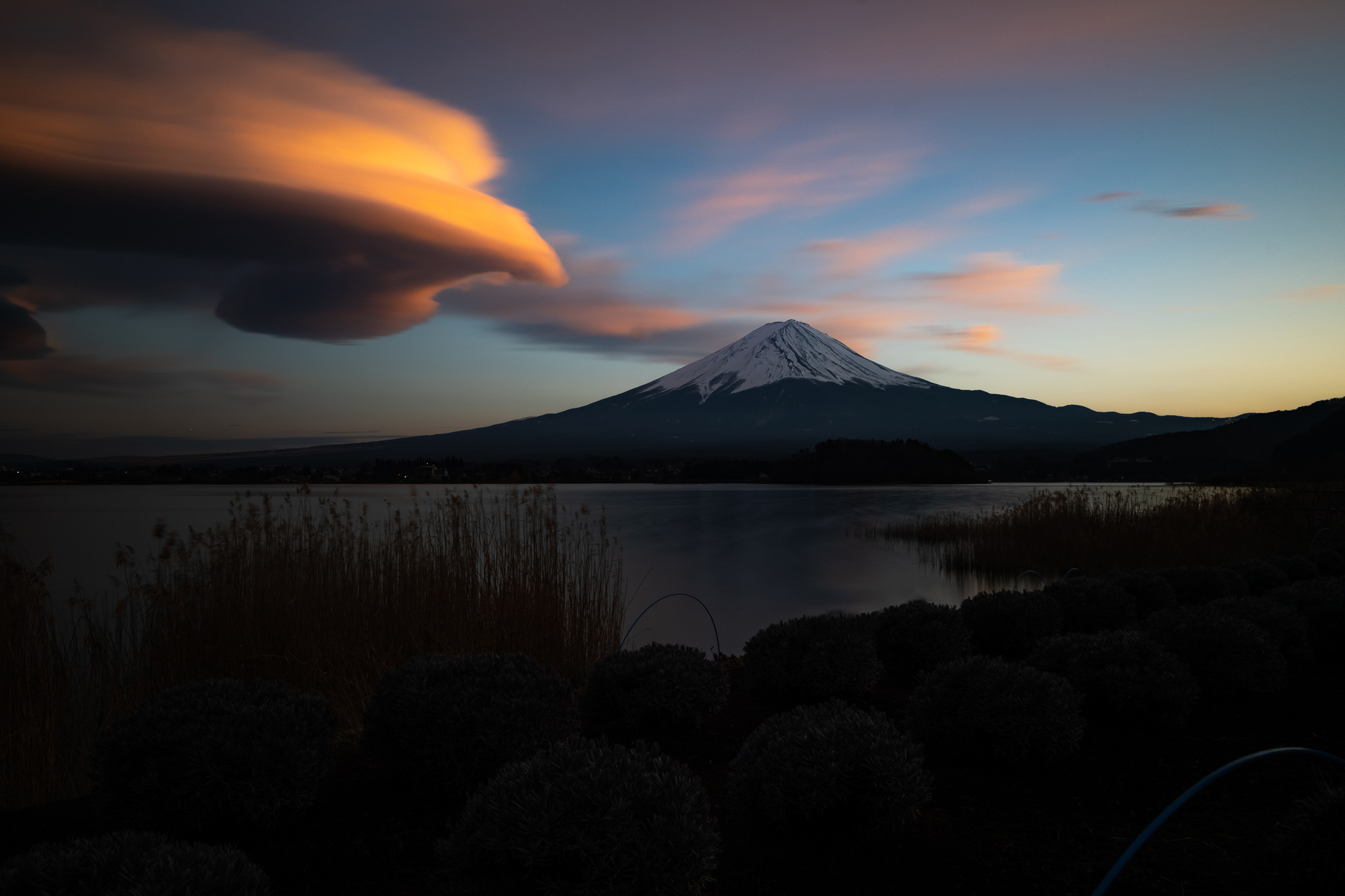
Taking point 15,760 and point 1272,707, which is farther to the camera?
point 1272,707

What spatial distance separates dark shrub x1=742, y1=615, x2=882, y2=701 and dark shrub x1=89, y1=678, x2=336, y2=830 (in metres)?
2.70

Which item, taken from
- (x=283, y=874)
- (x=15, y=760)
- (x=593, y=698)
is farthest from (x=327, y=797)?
(x=15, y=760)

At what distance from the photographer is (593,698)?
428 cm

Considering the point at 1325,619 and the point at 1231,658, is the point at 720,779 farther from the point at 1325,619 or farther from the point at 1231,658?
the point at 1325,619

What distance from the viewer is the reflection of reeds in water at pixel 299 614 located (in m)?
4.59

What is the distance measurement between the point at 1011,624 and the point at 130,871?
588cm

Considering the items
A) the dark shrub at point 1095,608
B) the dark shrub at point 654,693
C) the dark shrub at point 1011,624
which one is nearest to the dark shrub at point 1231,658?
the dark shrub at point 1011,624

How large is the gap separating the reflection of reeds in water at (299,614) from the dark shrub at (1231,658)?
183 inches

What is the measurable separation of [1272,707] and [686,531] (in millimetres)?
26016

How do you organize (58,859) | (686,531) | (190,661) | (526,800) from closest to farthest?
(58,859) → (526,800) → (190,661) → (686,531)

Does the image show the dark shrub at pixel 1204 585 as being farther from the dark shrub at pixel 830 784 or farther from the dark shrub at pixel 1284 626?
the dark shrub at pixel 830 784

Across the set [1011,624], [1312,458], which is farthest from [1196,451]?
[1011,624]

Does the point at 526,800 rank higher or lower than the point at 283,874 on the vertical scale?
higher

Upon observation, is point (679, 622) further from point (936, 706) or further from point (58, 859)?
point (58, 859)
